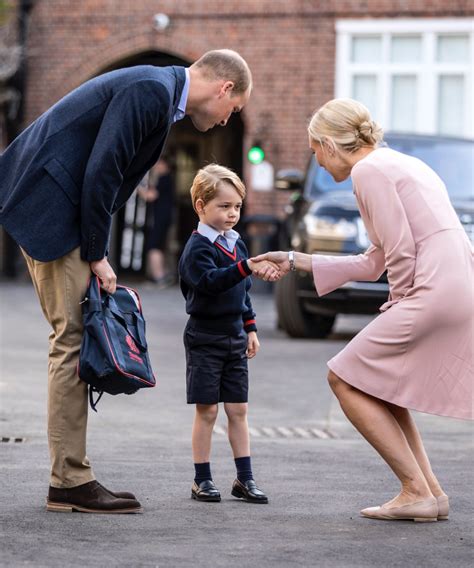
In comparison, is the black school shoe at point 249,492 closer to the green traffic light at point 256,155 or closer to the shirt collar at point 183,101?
the shirt collar at point 183,101

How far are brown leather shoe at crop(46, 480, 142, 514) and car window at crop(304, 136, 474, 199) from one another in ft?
27.1

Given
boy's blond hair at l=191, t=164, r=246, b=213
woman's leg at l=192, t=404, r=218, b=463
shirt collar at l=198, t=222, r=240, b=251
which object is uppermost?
boy's blond hair at l=191, t=164, r=246, b=213

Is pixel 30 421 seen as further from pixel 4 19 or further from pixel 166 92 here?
pixel 4 19

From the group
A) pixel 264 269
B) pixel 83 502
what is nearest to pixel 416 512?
pixel 264 269

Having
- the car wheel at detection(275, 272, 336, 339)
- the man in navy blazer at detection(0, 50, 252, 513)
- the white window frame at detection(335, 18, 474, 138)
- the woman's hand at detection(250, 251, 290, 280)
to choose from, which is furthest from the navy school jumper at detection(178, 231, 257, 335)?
the white window frame at detection(335, 18, 474, 138)

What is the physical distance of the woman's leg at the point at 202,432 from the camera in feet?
19.6

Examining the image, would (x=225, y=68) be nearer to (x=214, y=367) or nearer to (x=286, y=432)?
(x=214, y=367)

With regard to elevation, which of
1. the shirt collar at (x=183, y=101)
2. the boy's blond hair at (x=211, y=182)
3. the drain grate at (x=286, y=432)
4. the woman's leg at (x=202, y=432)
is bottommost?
the drain grate at (x=286, y=432)

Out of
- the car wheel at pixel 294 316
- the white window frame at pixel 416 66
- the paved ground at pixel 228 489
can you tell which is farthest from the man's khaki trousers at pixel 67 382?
Answer: the white window frame at pixel 416 66

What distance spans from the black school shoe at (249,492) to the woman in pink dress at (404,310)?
50 centimetres

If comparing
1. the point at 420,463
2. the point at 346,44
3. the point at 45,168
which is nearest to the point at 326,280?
the point at 420,463

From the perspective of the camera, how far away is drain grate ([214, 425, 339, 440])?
799 centimetres

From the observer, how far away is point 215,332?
5.95m

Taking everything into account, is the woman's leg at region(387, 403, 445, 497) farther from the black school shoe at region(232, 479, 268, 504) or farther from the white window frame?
the white window frame
